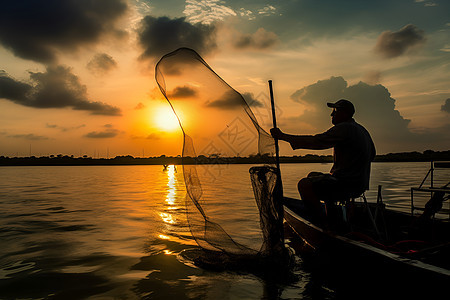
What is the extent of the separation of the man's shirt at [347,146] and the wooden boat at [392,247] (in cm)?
54

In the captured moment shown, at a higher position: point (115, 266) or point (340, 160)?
point (340, 160)

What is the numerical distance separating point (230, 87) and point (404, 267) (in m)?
3.71

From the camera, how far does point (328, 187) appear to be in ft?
17.0

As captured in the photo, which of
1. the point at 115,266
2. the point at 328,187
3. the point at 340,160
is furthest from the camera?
the point at 115,266

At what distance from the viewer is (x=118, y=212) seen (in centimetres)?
1259

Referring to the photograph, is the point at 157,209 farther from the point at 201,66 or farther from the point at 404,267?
the point at 404,267

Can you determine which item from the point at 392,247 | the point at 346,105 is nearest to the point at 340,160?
the point at 346,105

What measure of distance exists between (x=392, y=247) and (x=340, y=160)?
1519 mm

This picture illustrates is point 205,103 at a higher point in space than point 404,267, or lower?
higher

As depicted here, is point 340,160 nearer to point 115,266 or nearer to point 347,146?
point 347,146

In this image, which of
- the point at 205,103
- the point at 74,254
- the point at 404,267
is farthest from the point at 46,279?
the point at 404,267

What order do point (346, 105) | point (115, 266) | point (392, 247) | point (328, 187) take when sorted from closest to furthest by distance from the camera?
point (392, 247), point (328, 187), point (346, 105), point (115, 266)

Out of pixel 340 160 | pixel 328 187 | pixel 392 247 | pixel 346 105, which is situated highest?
pixel 346 105

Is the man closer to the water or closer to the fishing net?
the fishing net
